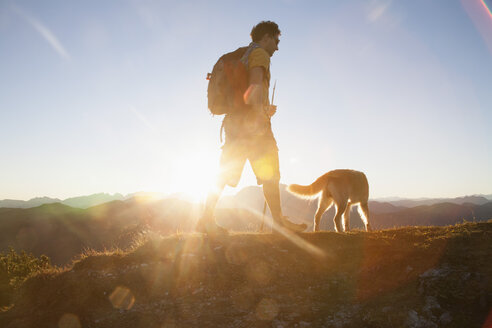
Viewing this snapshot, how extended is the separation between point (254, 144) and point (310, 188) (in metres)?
3.72

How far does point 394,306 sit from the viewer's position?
237 cm

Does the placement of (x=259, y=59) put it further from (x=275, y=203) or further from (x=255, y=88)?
(x=275, y=203)

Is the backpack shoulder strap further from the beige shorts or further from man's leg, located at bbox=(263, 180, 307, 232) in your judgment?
man's leg, located at bbox=(263, 180, 307, 232)

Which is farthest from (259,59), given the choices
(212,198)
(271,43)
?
(212,198)

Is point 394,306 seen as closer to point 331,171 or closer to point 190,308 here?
point 190,308

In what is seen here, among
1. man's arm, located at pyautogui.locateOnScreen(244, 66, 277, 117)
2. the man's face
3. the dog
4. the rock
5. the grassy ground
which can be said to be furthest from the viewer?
the dog

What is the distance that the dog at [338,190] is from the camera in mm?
7059

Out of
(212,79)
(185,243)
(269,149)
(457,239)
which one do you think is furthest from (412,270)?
(212,79)

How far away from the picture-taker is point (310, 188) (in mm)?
7180

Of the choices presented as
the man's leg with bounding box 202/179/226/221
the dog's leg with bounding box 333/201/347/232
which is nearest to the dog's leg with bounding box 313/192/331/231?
the dog's leg with bounding box 333/201/347/232

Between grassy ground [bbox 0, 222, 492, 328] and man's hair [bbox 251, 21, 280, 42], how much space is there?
9.80 feet

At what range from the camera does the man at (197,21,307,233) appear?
3746mm

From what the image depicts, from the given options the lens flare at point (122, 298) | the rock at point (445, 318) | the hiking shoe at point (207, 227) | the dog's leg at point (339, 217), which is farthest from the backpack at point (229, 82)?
the dog's leg at point (339, 217)

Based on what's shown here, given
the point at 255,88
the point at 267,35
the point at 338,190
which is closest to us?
the point at 255,88
